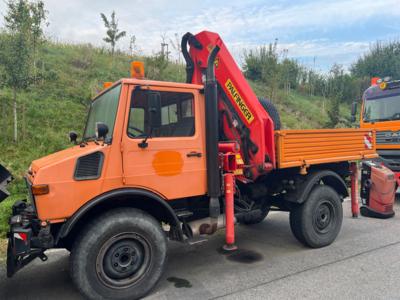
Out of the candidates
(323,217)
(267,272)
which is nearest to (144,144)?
(267,272)

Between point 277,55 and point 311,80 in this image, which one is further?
point 311,80

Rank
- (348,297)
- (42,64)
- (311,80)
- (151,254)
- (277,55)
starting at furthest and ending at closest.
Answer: (311,80), (277,55), (42,64), (151,254), (348,297)

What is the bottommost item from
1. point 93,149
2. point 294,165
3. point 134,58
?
point 294,165

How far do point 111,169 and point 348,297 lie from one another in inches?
110

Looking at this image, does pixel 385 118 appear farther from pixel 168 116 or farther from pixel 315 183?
pixel 168 116

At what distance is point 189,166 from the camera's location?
411cm

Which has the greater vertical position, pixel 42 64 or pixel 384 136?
pixel 42 64

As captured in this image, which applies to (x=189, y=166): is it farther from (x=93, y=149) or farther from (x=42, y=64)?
(x=42, y=64)

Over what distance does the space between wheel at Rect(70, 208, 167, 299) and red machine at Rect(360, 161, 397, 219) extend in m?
4.56

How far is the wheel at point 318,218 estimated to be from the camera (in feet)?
16.3

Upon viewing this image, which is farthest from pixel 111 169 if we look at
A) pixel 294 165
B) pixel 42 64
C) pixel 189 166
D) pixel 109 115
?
pixel 42 64

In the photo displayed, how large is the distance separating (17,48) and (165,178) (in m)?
7.39

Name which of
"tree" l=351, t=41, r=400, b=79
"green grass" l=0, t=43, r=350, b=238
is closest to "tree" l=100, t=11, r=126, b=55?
"green grass" l=0, t=43, r=350, b=238

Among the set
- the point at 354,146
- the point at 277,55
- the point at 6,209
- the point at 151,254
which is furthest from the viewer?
the point at 277,55
